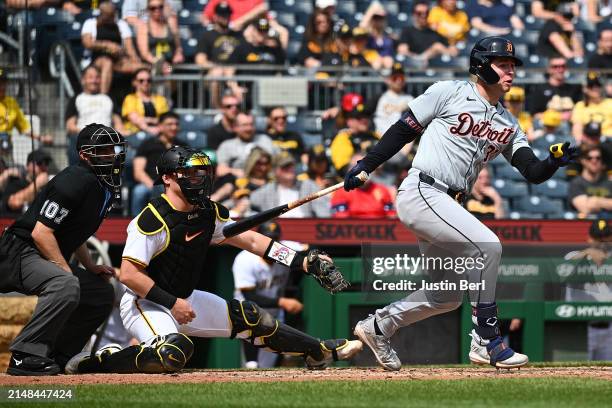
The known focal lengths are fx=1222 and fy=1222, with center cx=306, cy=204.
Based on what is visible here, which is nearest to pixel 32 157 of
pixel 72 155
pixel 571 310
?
pixel 72 155

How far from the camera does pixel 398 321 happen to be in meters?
7.97

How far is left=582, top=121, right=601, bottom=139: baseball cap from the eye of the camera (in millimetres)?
13188

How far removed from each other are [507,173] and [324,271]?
6311mm

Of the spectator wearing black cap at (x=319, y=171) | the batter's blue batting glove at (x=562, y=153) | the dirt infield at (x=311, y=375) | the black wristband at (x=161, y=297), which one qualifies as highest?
the batter's blue batting glove at (x=562, y=153)

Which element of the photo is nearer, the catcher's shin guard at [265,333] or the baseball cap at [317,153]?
the catcher's shin guard at [265,333]

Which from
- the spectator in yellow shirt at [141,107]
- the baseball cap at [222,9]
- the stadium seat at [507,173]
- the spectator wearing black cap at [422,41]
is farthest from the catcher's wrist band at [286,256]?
the spectator wearing black cap at [422,41]

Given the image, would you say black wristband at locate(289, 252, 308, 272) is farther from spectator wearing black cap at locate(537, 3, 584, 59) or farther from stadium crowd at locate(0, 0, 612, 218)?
spectator wearing black cap at locate(537, 3, 584, 59)

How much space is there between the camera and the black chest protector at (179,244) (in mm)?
7711

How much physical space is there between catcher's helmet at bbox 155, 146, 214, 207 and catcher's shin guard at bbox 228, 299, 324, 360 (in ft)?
2.49

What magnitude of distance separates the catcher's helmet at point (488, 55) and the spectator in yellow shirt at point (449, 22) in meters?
7.70

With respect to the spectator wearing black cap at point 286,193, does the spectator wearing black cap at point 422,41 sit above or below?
above

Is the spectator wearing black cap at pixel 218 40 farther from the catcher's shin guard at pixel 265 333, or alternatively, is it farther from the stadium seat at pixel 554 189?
the catcher's shin guard at pixel 265 333

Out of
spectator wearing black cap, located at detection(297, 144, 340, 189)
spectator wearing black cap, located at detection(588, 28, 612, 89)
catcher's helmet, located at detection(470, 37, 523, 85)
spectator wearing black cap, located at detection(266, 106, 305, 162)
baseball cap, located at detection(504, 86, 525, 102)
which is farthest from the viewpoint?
spectator wearing black cap, located at detection(588, 28, 612, 89)

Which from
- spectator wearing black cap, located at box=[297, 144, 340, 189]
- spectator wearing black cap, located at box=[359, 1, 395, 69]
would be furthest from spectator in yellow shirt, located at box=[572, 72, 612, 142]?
spectator wearing black cap, located at box=[297, 144, 340, 189]
